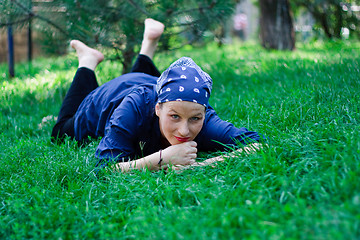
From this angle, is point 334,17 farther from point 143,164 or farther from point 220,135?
point 143,164

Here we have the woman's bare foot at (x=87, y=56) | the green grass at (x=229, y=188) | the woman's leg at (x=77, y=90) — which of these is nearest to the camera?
the green grass at (x=229, y=188)

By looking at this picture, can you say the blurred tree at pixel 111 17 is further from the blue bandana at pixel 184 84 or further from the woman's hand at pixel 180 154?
the woman's hand at pixel 180 154

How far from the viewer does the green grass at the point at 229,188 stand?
1.67 m

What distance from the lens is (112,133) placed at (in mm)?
2537

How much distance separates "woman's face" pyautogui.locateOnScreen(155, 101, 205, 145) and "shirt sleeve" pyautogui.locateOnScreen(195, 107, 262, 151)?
26cm

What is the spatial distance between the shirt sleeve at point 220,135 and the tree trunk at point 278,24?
195 inches

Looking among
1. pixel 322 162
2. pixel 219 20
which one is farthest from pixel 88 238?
pixel 219 20

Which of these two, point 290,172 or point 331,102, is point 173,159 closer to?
point 290,172

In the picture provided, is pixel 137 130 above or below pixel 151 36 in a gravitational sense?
below

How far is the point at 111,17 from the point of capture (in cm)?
436

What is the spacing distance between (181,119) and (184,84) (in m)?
0.23

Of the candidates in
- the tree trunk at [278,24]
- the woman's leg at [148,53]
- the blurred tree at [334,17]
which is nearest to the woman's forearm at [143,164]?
the woman's leg at [148,53]

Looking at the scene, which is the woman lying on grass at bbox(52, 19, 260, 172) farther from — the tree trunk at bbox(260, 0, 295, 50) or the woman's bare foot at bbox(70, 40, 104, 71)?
the tree trunk at bbox(260, 0, 295, 50)

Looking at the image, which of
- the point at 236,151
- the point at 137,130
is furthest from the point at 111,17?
the point at 236,151
